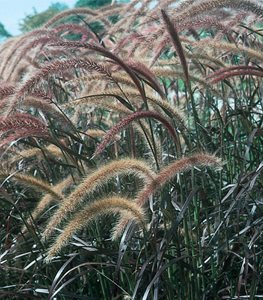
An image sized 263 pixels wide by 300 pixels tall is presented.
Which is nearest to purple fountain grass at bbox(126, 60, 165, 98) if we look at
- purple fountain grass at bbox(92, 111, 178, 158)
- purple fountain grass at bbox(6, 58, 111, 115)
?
purple fountain grass at bbox(6, 58, 111, 115)

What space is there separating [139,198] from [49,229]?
0.36m

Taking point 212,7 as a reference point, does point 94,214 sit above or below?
below

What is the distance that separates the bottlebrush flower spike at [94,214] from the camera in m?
2.49

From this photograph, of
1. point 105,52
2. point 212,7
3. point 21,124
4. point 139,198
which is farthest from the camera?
point 212,7

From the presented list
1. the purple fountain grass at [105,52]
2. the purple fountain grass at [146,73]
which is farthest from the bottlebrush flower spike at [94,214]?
the purple fountain grass at [146,73]

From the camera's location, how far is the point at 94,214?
2537 millimetres

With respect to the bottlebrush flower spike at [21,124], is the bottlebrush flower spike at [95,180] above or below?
below

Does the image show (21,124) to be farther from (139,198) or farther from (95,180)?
(139,198)

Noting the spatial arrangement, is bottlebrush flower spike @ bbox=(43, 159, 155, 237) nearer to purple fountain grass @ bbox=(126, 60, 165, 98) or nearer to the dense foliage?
the dense foliage

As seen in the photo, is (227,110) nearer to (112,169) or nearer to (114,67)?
(114,67)

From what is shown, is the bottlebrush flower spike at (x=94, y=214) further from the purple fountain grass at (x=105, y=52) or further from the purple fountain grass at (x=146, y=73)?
the purple fountain grass at (x=146, y=73)

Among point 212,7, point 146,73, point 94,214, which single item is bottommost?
point 94,214

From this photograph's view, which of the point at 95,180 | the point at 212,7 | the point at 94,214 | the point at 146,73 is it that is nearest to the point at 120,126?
the point at 95,180

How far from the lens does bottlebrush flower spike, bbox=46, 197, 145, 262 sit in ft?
8.18
